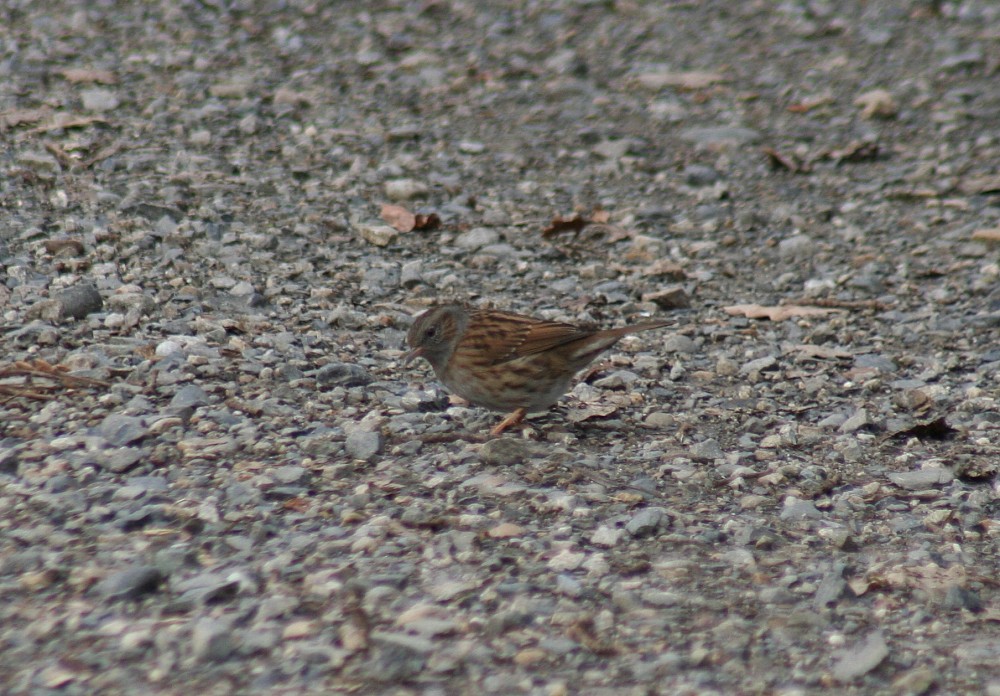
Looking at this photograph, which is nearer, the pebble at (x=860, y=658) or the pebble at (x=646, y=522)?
the pebble at (x=860, y=658)

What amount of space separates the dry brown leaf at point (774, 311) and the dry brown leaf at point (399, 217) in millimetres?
2220

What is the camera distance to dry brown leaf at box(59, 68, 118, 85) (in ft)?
33.3

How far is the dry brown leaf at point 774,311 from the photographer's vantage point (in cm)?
755

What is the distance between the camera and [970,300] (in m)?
7.81

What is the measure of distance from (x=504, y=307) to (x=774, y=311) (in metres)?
1.66

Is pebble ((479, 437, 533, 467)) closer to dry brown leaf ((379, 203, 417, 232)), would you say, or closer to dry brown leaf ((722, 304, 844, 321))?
dry brown leaf ((722, 304, 844, 321))

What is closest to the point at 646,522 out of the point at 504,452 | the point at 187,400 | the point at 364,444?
the point at 504,452

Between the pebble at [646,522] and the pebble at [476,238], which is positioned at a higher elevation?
the pebble at [476,238]

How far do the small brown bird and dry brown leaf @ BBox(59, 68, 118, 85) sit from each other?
18.1ft

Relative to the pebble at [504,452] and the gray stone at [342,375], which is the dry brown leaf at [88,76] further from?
the pebble at [504,452]

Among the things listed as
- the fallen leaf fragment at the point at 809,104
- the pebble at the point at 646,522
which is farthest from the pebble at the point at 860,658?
the fallen leaf fragment at the point at 809,104

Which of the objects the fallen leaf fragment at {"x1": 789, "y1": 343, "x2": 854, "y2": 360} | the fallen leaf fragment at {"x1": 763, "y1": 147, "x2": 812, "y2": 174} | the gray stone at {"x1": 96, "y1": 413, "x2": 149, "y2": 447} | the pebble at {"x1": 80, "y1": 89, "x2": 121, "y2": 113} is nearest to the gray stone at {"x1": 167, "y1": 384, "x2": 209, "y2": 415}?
the gray stone at {"x1": 96, "y1": 413, "x2": 149, "y2": 447}

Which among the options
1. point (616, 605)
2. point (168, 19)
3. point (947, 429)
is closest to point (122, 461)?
point (616, 605)

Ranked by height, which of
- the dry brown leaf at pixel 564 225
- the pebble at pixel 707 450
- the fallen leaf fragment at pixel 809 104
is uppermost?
the fallen leaf fragment at pixel 809 104
